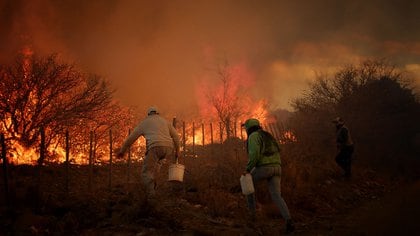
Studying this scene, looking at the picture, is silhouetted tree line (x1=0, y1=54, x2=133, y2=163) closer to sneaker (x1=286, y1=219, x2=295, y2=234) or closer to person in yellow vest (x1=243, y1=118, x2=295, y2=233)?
person in yellow vest (x1=243, y1=118, x2=295, y2=233)

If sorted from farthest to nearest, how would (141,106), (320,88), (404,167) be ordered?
(141,106), (320,88), (404,167)

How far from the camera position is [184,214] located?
24.9ft

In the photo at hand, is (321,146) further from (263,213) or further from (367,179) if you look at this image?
(263,213)

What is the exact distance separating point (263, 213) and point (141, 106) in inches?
821

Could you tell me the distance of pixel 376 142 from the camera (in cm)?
1844

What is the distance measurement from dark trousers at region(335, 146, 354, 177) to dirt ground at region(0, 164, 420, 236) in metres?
2.15

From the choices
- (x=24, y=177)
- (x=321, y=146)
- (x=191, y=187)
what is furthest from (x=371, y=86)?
(x=24, y=177)

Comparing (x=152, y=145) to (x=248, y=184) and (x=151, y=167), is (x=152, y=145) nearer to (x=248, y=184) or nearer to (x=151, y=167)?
(x=151, y=167)

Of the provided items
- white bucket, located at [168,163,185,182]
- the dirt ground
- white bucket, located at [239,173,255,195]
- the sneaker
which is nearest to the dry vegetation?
the dirt ground

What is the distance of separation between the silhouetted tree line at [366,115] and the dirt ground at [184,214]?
756 cm

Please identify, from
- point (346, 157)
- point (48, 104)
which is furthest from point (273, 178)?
point (48, 104)

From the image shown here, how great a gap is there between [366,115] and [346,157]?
282 inches

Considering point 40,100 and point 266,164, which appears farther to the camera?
point 40,100

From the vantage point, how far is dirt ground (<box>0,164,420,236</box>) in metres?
6.18
